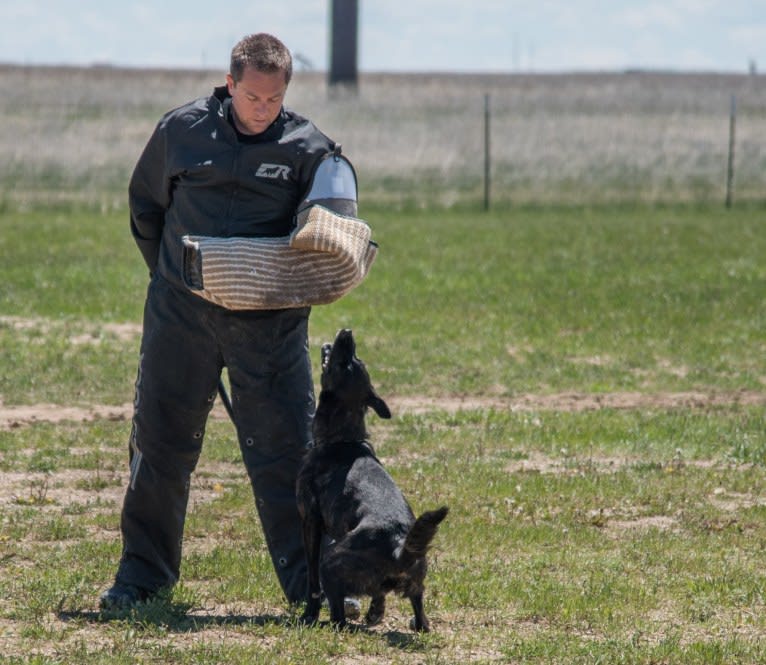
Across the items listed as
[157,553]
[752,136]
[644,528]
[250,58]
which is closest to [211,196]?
[250,58]

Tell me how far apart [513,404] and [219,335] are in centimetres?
531

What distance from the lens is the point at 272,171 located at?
530cm

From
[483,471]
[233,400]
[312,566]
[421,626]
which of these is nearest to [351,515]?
[312,566]

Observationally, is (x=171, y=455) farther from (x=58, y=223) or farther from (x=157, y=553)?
(x=58, y=223)

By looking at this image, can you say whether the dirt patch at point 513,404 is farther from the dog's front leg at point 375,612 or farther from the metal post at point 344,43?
the metal post at point 344,43

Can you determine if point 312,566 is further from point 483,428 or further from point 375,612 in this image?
point 483,428

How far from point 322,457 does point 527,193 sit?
20.2 metres

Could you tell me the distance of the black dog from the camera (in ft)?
16.2

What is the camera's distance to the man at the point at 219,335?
5.30m

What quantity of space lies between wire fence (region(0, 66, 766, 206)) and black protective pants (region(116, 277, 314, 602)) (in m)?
17.7

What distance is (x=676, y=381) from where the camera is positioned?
11273mm

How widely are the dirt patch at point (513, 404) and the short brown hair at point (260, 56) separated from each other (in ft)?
16.4

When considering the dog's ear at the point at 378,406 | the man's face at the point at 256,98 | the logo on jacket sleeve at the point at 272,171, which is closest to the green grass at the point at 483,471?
the dog's ear at the point at 378,406

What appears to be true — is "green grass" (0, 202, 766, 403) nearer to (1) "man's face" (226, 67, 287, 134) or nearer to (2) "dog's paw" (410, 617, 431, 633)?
(1) "man's face" (226, 67, 287, 134)
